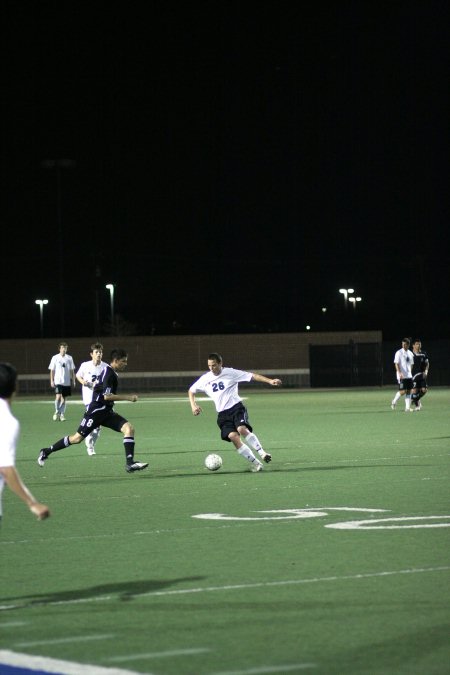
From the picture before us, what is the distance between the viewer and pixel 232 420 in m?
20.0

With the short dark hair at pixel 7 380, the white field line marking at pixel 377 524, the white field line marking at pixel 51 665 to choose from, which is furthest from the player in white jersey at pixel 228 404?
the white field line marking at pixel 51 665

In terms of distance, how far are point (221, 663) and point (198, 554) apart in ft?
13.5

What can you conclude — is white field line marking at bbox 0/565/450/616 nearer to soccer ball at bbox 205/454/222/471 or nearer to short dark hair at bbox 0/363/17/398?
short dark hair at bbox 0/363/17/398

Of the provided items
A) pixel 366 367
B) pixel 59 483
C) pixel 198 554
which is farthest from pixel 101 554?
pixel 366 367

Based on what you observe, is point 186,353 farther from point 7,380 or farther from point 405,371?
point 7,380

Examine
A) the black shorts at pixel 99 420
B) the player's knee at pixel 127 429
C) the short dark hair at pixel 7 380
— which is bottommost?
the player's knee at pixel 127 429

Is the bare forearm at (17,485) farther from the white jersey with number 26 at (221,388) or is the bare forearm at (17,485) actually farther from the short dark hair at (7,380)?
the white jersey with number 26 at (221,388)

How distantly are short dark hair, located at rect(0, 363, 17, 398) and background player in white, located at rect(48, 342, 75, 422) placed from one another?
96.5 ft

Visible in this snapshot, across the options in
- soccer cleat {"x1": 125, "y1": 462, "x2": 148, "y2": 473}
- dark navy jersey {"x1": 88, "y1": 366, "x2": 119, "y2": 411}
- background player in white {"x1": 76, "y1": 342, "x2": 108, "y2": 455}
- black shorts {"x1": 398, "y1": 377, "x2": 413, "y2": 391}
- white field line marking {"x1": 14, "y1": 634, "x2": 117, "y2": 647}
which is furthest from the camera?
black shorts {"x1": 398, "y1": 377, "x2": 413, "y2": 391}

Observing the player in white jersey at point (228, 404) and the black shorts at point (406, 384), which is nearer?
the player in white jersey at point (228, 404)

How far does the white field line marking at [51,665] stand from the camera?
7016 millimetres

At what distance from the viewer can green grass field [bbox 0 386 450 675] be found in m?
7.59

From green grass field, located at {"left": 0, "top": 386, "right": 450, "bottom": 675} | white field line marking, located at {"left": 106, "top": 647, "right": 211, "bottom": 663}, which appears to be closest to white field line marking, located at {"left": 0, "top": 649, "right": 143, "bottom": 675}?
green grass field, located at {"left": 0, "top": 386, "right": 450, "bottom": 675}

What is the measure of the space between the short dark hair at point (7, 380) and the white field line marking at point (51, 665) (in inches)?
67.1
